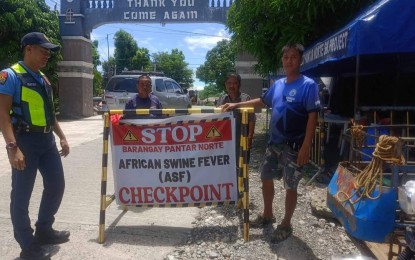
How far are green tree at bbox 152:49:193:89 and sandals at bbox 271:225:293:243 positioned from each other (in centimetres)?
5989

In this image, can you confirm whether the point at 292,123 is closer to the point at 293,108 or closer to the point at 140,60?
the point at 293,108

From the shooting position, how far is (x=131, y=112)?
420 cm

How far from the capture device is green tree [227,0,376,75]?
796cm

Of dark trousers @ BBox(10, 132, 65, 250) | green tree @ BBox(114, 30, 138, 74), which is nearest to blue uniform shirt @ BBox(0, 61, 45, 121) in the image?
dark trousers @ BBox(10, 132, 65, 250)

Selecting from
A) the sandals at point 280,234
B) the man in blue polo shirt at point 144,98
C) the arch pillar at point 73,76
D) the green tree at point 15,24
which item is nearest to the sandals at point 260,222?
the sandals at point 280,234

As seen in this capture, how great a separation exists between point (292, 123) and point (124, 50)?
160 feet

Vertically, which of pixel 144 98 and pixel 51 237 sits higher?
pixel 144 98

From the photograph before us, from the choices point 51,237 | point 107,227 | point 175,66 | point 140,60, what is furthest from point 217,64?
point 51,237

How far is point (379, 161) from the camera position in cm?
293

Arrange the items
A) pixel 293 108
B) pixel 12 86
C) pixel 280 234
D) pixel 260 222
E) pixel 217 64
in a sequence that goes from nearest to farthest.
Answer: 1. pixel 12 86
2. pixel 293 108
3. pixel 280 234
4. pixel 260 222
5. pixel 217 64

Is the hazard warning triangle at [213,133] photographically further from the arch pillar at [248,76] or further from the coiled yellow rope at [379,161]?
the arch pillar at [248,76]

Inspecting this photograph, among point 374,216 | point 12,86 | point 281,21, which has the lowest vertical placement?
point 374,216

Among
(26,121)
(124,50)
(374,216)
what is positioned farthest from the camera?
(124,50)

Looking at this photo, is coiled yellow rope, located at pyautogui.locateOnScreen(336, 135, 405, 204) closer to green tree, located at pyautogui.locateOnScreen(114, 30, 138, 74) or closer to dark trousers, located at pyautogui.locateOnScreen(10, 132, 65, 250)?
dark trousers, located at pyautogui.locateOnScreen(10, 132, 65, 250)
